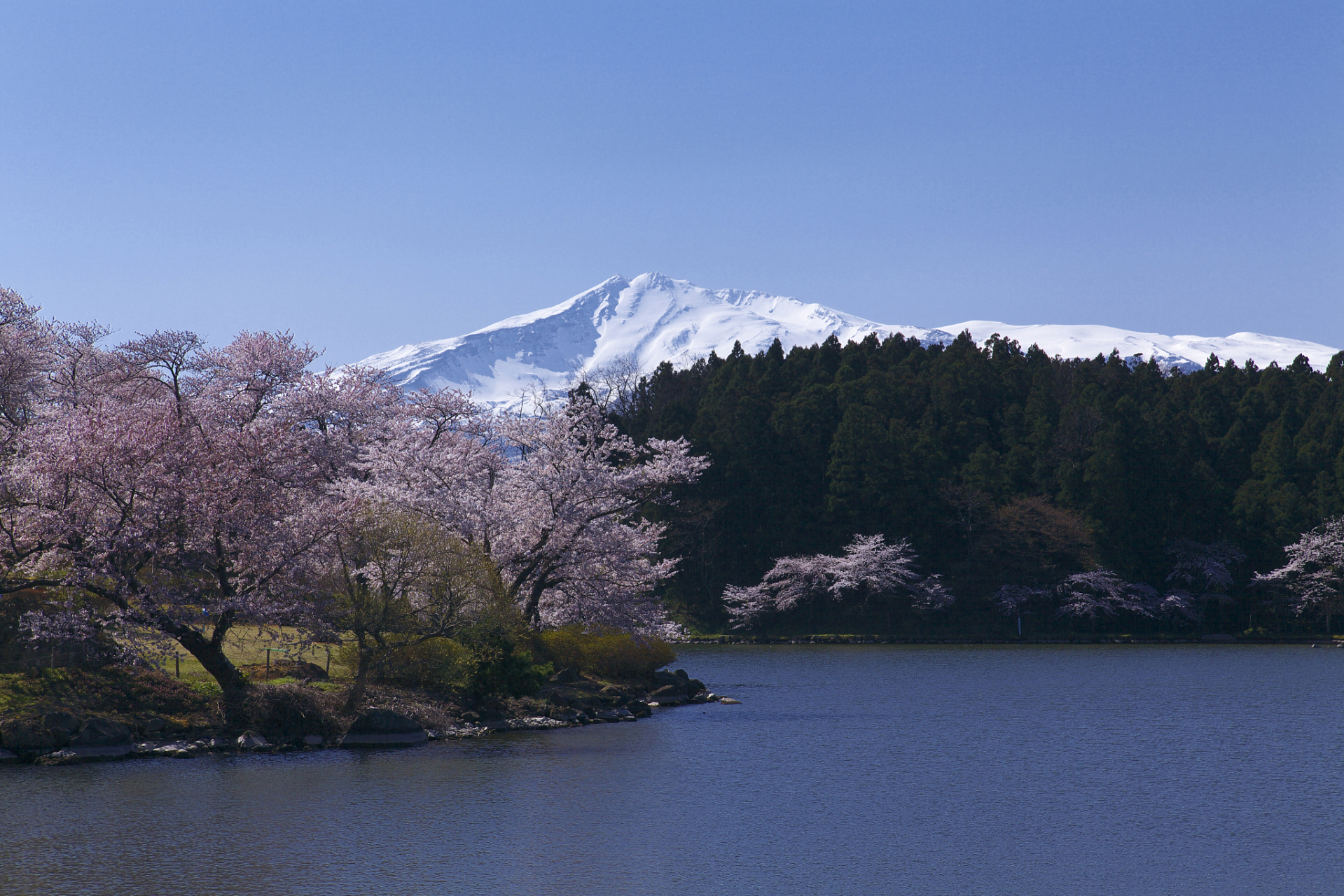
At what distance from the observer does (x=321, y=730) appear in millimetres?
26938

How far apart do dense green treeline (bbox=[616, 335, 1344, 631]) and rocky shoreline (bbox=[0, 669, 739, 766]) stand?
153 ft

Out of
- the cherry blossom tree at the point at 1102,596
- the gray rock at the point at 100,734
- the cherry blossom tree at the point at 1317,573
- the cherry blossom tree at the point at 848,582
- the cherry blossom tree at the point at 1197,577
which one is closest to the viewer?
the gray rock at the point at 100,734

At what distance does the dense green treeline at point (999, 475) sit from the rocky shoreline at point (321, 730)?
153 feet

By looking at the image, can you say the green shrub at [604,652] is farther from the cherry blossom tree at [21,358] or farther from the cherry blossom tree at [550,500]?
the cherry blossom tree at [21,358]

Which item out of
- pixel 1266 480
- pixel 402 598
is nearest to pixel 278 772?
pixel 402 598

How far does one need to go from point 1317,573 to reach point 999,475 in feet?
65.6

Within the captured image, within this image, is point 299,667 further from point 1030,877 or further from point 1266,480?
point 1266,480

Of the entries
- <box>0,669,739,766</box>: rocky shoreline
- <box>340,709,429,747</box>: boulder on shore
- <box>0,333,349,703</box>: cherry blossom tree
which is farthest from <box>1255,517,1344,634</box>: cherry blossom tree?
<box>0,333,349,703</box>: cherry blossom tree

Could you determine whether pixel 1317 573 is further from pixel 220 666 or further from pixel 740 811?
pixel 220 666

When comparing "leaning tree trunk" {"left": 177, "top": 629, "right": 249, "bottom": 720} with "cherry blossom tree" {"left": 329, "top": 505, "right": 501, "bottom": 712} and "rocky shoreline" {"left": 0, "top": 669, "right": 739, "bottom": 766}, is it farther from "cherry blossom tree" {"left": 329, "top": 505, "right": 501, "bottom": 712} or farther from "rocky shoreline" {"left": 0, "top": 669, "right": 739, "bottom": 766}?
"cherry blossom tree" {"left": 329, "top": 505, "right": 501, "bottom": 712}

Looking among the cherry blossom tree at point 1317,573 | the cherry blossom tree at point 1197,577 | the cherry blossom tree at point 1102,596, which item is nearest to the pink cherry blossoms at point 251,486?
the cherry blossom tree at point 1102,596

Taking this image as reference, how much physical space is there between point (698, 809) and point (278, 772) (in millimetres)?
8771

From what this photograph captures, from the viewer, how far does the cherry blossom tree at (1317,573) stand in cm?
7069

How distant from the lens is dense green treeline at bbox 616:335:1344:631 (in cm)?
7662
